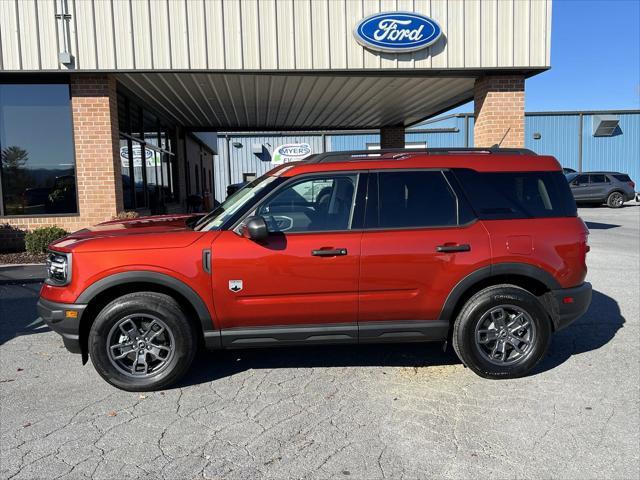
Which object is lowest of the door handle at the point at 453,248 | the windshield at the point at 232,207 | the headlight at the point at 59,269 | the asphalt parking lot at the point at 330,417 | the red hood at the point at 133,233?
the asphalt parking lot at the point at 330,417

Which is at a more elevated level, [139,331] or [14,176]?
[14,176]

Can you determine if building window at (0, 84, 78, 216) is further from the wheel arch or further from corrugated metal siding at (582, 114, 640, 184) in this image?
corrugated metal siding at (582, 114, 640, 184)

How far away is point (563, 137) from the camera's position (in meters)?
30.9

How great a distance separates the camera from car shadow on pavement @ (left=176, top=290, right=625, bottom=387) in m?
4.36

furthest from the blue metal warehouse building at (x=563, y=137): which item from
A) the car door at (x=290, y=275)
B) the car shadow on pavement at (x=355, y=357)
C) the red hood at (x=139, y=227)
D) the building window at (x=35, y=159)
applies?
the car door at (x=290, y=275)

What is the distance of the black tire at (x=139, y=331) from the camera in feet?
12.5

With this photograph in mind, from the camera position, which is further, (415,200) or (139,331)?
(415,200)

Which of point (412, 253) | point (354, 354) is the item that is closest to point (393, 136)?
point (354, 354)

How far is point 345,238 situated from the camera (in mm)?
3932

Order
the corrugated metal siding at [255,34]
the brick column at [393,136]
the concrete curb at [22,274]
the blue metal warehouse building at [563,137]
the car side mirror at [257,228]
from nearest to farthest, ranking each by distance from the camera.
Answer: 1. the car side mirror at [257,228]
2. the concrete curb at [22,274]
3. the corrugated metal siding at [255,34]
4. the brick column at [393,136]
5. the blue metal warehouse building at [563,137]

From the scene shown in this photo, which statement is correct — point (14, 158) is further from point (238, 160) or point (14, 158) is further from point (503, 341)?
point (238, 160)

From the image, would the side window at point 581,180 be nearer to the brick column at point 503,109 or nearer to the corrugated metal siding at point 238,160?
the brick column at point 503,109

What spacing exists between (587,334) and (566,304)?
1.29 m

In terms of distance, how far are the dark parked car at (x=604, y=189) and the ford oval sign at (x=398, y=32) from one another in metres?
17.4
